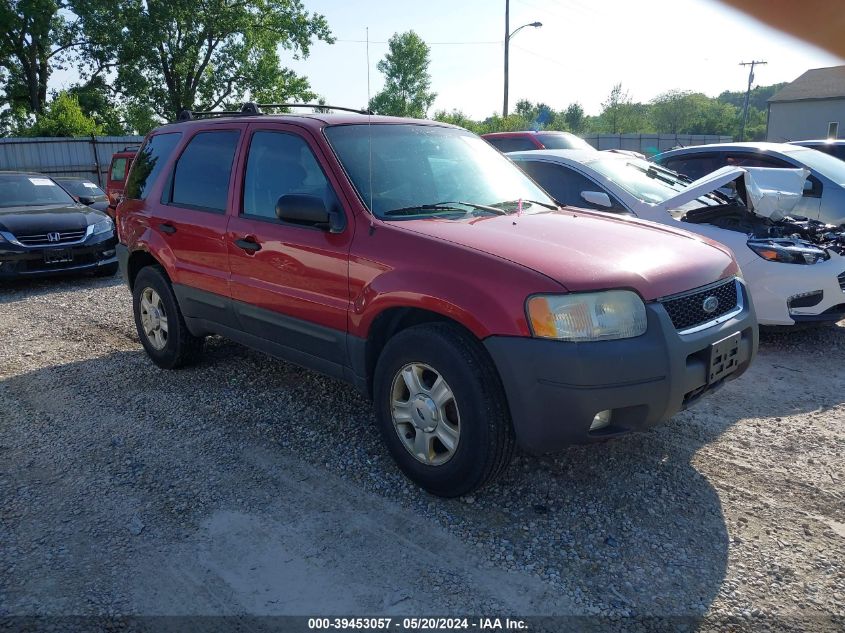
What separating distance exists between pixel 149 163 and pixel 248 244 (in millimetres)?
1788

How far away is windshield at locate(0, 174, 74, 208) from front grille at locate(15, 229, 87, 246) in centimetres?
116

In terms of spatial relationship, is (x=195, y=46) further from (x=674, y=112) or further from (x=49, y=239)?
(x=674, y=112)

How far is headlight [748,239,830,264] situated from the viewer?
18.3 feet

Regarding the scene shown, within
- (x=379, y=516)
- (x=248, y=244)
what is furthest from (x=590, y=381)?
(x=248, y=244)

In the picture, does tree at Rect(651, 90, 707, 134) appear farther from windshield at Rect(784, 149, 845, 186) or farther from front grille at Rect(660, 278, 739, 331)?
front grille at Rect(660, 278, 739, 331)

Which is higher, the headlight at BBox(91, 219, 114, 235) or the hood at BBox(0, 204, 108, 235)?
the hood at BBox(0, 204, 108, 235)

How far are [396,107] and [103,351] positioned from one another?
4339 centimetres

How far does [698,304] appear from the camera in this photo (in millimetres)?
3277

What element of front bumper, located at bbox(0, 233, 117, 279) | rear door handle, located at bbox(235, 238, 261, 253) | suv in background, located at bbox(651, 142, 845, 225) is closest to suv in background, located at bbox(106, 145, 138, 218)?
front bumper, located at bbox(0, 233, 117, 279)

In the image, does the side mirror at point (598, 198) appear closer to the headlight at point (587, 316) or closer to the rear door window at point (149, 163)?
the headlight at point (587, 316)

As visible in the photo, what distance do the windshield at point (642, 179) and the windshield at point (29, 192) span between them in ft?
26.1

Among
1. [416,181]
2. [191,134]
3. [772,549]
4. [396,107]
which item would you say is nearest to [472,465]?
[772,549]

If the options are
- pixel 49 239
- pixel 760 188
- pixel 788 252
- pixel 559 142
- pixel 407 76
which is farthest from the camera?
pixel 407 76

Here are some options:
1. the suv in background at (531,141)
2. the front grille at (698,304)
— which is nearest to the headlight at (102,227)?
the suv in background at (531,141)
